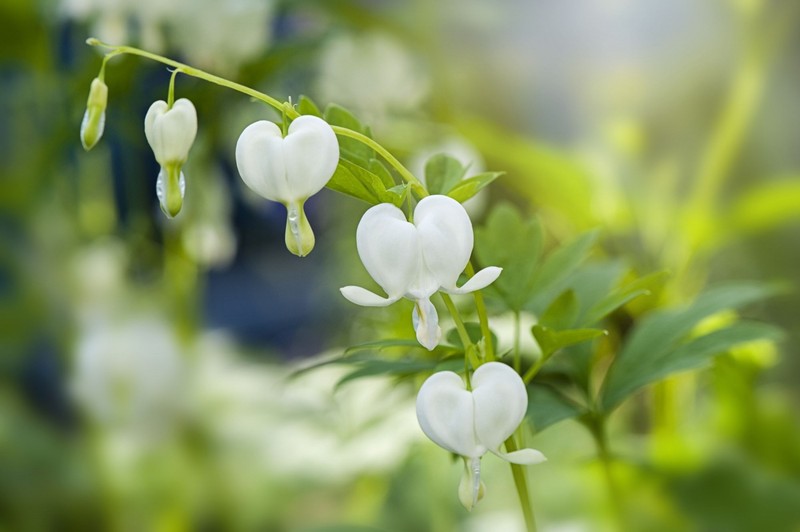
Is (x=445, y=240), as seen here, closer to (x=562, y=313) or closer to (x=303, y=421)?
(x=562, y=313)

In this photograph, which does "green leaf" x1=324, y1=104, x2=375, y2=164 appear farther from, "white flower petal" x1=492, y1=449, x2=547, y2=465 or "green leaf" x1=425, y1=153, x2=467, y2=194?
"white flower petal" x1=492, y1=449, x2=547, y2=465

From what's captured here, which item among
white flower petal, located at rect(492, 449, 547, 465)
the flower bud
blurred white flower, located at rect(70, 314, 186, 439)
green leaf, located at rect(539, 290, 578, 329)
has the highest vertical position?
blurred white flower, located at rect(70, 314, 186, 439)

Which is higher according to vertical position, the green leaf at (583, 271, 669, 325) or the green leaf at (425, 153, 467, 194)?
the green leaf at (425, 153, 467, 194)

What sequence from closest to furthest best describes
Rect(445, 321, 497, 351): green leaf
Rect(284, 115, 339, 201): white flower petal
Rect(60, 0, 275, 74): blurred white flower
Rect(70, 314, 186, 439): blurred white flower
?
Rect(284, 115, 339, 201): white flower petal
Rect(445, 321, 497, 351): green leaf
Rect(60, 0, 275, 74): blurred white flower
Rect(70, 314, 186, 439): blurred white flower

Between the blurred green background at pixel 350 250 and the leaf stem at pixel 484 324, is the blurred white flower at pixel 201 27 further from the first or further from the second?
the leaf stem at pixel 484 324

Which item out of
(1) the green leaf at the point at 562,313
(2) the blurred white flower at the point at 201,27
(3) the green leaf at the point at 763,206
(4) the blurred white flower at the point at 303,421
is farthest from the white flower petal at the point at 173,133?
(3) the green leaf at the point at 763,206

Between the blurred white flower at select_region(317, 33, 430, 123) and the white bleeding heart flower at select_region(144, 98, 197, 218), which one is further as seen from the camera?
the blurred white flower at select_region(317, 33, 430, 123)

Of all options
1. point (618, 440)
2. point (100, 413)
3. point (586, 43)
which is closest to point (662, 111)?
point (586, 43)

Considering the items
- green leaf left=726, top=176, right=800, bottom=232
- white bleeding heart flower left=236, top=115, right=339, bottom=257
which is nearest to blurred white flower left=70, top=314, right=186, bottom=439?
green leaf left=726, top=176, right=800, bottom=232
